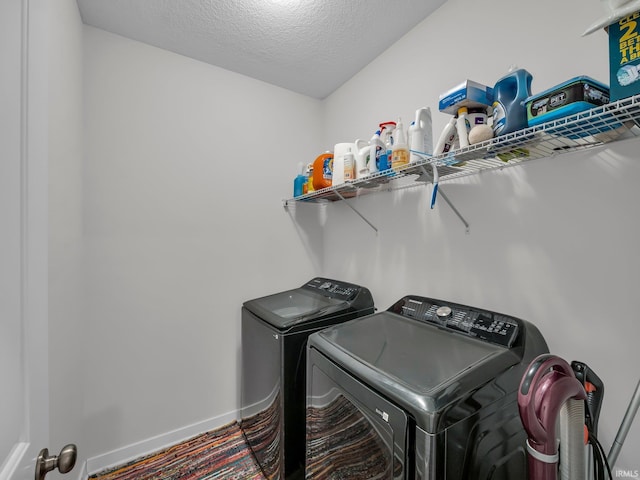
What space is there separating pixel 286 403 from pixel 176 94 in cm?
225

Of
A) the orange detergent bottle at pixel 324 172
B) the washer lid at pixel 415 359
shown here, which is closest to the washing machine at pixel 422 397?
the washer lid at pixel 415 359

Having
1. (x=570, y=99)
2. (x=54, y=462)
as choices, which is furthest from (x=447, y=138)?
(x=54, y=462)

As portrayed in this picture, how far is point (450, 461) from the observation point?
823 mm

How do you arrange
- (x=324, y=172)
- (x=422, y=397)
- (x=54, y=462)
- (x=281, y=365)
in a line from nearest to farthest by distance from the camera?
(x=54, y=462), (x=422, y=397), (x=281, y=365), (x=324, y=172)

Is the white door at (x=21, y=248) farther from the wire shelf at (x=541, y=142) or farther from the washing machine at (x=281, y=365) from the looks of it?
the wire shelf at (x=541, y=142)

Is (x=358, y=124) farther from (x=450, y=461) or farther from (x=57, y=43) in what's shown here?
(x=450, y=461)

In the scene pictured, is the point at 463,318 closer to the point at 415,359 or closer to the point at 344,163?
the point at 415,359

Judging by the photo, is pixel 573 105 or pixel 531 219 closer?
pixel 573 105

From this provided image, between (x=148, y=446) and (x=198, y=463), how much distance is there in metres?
0.40

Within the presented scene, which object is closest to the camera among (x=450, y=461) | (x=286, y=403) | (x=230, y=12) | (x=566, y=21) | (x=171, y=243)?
(x=450, y=461)

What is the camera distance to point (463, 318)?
4.39 feet

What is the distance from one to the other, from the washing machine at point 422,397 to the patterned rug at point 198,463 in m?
0.76

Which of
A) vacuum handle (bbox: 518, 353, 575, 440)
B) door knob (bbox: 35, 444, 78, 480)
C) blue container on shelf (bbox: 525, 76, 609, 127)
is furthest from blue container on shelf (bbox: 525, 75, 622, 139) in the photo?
door knob (bbox: 35, 444, 78, 480)

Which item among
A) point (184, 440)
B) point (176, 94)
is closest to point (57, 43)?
point (176, 94)
